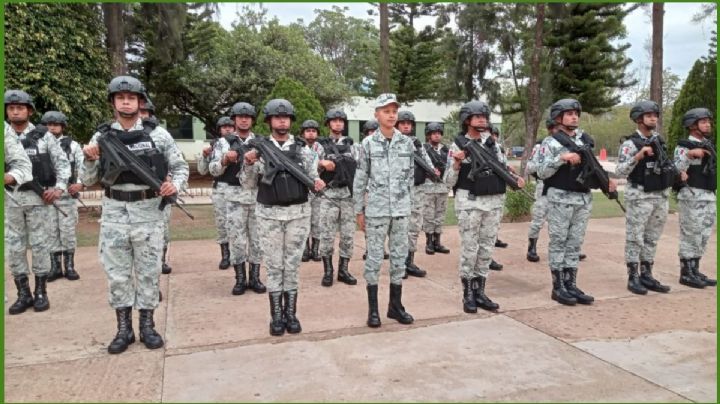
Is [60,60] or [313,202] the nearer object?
[313,202]

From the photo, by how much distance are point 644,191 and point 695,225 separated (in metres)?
0.91

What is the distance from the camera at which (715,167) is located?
6.15 meters

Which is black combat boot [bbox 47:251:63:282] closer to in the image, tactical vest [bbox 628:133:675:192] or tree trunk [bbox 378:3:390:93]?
tactical vest [bbox 628:133:675:192]

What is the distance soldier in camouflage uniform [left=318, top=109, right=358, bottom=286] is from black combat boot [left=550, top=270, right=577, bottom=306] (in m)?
2.21

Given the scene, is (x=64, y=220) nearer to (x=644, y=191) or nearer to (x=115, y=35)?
(x=644, y=191)

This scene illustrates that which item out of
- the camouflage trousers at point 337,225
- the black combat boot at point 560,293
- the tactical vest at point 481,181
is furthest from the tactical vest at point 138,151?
the black combat boot at point 560,293

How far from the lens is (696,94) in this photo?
1246 cm

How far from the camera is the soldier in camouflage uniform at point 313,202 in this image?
6441mm

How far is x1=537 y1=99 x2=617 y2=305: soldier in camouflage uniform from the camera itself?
5391 mm

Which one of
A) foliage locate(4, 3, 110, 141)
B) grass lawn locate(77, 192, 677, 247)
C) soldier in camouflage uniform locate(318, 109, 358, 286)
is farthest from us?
foliage locate(4, 3, 110, 141)

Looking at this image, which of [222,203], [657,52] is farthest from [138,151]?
[657,52]

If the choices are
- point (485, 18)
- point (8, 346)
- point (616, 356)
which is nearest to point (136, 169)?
point (8, 346)

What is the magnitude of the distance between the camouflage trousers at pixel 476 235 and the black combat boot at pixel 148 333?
2.86 m

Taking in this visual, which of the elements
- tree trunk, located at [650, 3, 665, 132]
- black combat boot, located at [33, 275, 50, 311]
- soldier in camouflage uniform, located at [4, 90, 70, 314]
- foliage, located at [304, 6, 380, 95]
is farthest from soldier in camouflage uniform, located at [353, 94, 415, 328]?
foliage, located at [304, 6, 380, 95]
